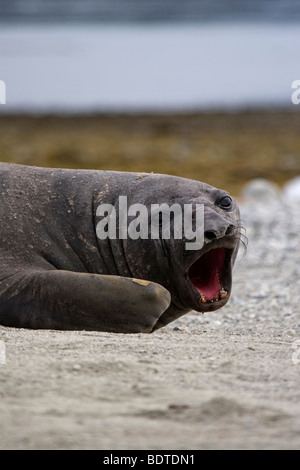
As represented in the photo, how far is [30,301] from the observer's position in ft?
16.8

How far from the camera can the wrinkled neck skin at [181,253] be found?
538cm

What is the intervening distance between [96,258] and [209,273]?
780 millimetres

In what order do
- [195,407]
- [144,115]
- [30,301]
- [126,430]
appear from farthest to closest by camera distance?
[144,115] → [30,301] → [195,407] → [126,430]

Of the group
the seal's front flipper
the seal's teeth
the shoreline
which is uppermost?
the shoreline

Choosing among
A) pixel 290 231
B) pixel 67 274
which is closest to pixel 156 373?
pixel 67 274

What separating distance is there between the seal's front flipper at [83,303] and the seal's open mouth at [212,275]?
18.5 inches

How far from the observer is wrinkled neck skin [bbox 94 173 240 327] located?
212 inches

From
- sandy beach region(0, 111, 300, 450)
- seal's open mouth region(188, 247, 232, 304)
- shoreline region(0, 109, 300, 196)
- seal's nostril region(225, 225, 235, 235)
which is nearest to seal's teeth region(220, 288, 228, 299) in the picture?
seal's open mouth region(188, 247, 232, 304)

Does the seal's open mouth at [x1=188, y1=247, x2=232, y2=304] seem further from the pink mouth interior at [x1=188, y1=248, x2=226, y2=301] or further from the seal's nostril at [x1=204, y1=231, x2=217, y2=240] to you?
the seal's nostril at [x1=204, y1=231, x2=217, y2=240]

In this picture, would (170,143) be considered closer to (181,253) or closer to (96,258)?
(96,258)

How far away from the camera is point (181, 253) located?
540 cm

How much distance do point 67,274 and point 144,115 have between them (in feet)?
131

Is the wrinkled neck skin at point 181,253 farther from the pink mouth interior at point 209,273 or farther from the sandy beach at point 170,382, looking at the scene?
the sandy beach at point 170,382
